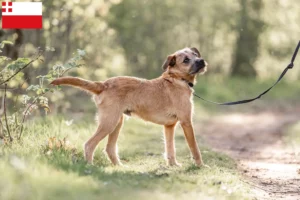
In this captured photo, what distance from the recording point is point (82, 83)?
24.0ft

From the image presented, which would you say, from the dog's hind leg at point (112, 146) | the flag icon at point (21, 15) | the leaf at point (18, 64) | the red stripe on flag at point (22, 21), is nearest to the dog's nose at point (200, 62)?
the dog's hind leg at point (112, 146)

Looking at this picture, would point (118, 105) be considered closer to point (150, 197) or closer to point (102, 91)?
point (102, 91)

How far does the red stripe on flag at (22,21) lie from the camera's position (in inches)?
467

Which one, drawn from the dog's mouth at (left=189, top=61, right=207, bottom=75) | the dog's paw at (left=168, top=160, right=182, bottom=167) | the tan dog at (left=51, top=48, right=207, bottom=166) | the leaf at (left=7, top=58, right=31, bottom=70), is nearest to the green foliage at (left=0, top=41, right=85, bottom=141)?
the leaf at (left=7, top=58, right=31, bottom=70)

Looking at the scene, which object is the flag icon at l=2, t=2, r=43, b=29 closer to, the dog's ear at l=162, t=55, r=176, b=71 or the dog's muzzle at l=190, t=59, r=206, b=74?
the dog's ear at l=162, t=55, r=176, b=71

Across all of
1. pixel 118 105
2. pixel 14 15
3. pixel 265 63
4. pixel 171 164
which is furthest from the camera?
pixel 265 63

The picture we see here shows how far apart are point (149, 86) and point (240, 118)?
A: 1034 cm

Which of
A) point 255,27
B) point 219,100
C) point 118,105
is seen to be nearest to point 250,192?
point 118,105

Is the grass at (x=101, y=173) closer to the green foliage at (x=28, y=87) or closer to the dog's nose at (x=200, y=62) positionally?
the green foliage at (x=28, y=87)

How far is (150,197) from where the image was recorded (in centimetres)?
535

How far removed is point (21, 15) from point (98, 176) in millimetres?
6772

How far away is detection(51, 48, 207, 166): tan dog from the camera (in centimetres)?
736

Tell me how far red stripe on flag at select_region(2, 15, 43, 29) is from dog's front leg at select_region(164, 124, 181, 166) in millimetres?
5124

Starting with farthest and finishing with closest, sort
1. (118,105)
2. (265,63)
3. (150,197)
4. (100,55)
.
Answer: (265,63) < (100,55) < (118,105) < (150,197)
